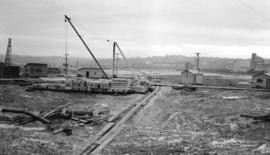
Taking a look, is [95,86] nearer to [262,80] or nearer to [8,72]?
[262,80]

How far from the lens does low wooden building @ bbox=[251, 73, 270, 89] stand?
39.5 m

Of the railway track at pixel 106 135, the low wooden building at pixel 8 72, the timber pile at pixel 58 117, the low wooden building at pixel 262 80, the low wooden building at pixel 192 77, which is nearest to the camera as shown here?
the railway track at pixel 106 135

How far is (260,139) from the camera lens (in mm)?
12094

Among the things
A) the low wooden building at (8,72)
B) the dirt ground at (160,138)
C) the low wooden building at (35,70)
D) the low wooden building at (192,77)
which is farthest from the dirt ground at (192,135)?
the low wooden building at (35,70)

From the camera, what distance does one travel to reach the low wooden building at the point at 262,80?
129 ft

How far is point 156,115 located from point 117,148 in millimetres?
8283

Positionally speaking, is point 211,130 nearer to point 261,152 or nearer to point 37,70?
point 261,152

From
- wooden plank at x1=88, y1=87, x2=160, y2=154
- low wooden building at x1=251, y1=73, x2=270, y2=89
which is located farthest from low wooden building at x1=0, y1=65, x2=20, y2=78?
low wooden building at x1=251, y1=73, x2=270, y2=89

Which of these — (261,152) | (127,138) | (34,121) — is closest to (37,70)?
(34,121)

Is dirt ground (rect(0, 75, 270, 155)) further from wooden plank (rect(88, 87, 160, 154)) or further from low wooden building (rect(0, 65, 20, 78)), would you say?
low wooden building (rect(0, 65, 20, 78))

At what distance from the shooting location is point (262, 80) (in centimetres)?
4053

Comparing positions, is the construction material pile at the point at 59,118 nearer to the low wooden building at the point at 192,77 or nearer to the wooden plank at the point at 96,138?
the wooden plank at the point at 96,138

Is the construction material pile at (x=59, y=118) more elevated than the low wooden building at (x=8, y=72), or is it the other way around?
the low wooden building at (x=8, y=72)

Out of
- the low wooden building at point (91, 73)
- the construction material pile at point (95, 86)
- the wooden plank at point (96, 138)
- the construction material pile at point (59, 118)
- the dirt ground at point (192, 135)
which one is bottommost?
the dirt ground at point (192, 135)
